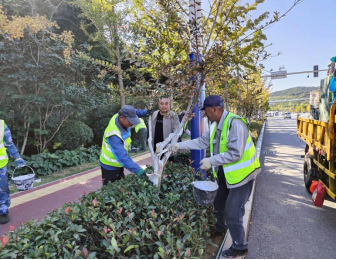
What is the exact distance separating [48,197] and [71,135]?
12.9 feet

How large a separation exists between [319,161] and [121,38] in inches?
324

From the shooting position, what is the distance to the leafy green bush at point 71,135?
850 centimetres

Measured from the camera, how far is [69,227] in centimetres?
217

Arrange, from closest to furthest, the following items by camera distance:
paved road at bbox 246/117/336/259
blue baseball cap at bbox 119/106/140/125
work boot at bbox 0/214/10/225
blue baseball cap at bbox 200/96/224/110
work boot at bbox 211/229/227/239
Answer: paved road at bbox 246/117/336/259, blue baseball cap at bbox 200/96/224/110, work boot at bbox 211/229/227/239, blue baseball cap at bbox 119/106/140/125, work boot at bbox 0/214/10/225

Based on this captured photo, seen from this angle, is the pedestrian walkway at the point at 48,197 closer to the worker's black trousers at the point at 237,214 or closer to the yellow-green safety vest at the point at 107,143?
the yellow-green safety vest at the point at 107,143

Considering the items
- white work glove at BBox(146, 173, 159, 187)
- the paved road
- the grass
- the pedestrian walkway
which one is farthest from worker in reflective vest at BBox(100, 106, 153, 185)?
the grass

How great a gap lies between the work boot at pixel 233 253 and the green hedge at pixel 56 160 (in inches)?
243

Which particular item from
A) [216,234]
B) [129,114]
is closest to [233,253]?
[216,234]

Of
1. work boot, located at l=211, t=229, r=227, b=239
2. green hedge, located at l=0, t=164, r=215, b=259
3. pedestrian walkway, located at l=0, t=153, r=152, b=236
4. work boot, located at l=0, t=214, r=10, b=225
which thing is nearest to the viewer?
green hedge, located at l=0, t=164, r=215, b=259

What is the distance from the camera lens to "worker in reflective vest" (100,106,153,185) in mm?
3113

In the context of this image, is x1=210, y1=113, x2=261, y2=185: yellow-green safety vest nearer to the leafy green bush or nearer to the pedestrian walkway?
the pedestrian walkway

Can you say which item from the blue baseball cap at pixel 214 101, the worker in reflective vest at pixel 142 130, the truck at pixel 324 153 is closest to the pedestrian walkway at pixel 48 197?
the worker in reflective vest at pixel 142 130

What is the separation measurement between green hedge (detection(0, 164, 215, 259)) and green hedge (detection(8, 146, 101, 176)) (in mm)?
4806

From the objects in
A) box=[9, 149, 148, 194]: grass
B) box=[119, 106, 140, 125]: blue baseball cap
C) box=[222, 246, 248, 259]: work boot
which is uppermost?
box=[119, 106, 140, 125]: blue baseball cap
